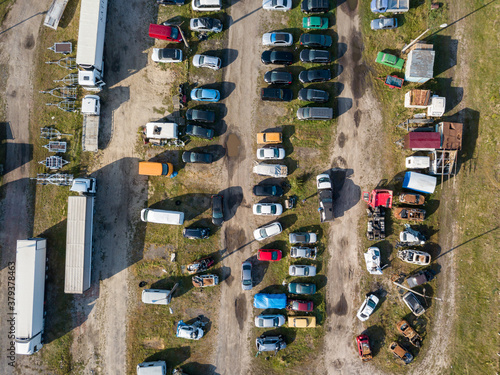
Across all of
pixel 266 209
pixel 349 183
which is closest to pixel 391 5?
pixel 349 183

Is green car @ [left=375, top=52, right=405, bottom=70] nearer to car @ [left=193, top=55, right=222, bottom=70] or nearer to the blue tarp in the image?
car @ [left=193, top=55, right=222, bottom=70]

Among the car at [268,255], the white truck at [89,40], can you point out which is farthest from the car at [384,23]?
the white truck at [89,40]

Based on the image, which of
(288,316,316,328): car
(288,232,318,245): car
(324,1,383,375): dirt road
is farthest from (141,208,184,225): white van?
(324,1,383,375): dirt road

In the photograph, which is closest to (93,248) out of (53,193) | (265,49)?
(53,193)

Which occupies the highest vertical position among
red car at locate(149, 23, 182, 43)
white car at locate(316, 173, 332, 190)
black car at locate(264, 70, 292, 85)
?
red car at locate(149, 23, 182, 43)

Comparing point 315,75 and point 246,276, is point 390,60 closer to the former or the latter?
point 315,75
